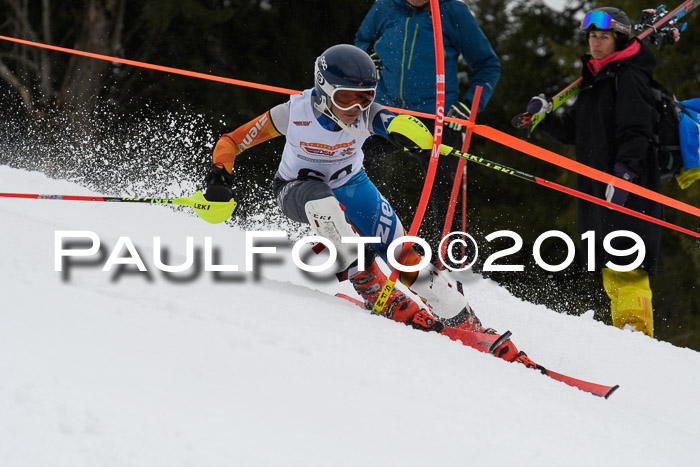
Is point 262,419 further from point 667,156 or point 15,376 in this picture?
point 667,156

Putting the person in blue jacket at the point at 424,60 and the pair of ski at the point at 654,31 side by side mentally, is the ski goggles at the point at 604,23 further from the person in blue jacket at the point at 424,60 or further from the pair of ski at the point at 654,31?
the person in blue jacket at the point at 424,60

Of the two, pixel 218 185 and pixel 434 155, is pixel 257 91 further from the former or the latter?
pixel 434 155

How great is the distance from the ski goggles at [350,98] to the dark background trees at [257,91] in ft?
17.4

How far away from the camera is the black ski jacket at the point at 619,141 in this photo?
3.83 m

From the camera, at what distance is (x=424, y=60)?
13.6ft

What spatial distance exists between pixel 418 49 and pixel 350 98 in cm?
130

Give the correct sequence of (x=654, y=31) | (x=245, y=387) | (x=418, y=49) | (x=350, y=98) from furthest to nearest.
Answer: (x=654, y=31)
(x=418, y=49)
(x=350, y=98)
(x=245, y=387)

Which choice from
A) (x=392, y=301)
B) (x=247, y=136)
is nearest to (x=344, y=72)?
(x=247, y=136)

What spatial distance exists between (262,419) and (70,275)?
964mm

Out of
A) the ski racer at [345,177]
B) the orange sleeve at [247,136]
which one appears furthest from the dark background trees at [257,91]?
the ski racer at [345,177]

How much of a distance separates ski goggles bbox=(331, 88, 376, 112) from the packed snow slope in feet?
2.58

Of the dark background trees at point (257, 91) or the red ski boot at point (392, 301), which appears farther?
the dark background trees at point (257, 91)

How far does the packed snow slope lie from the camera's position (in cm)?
149

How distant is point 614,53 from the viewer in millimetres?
3973
